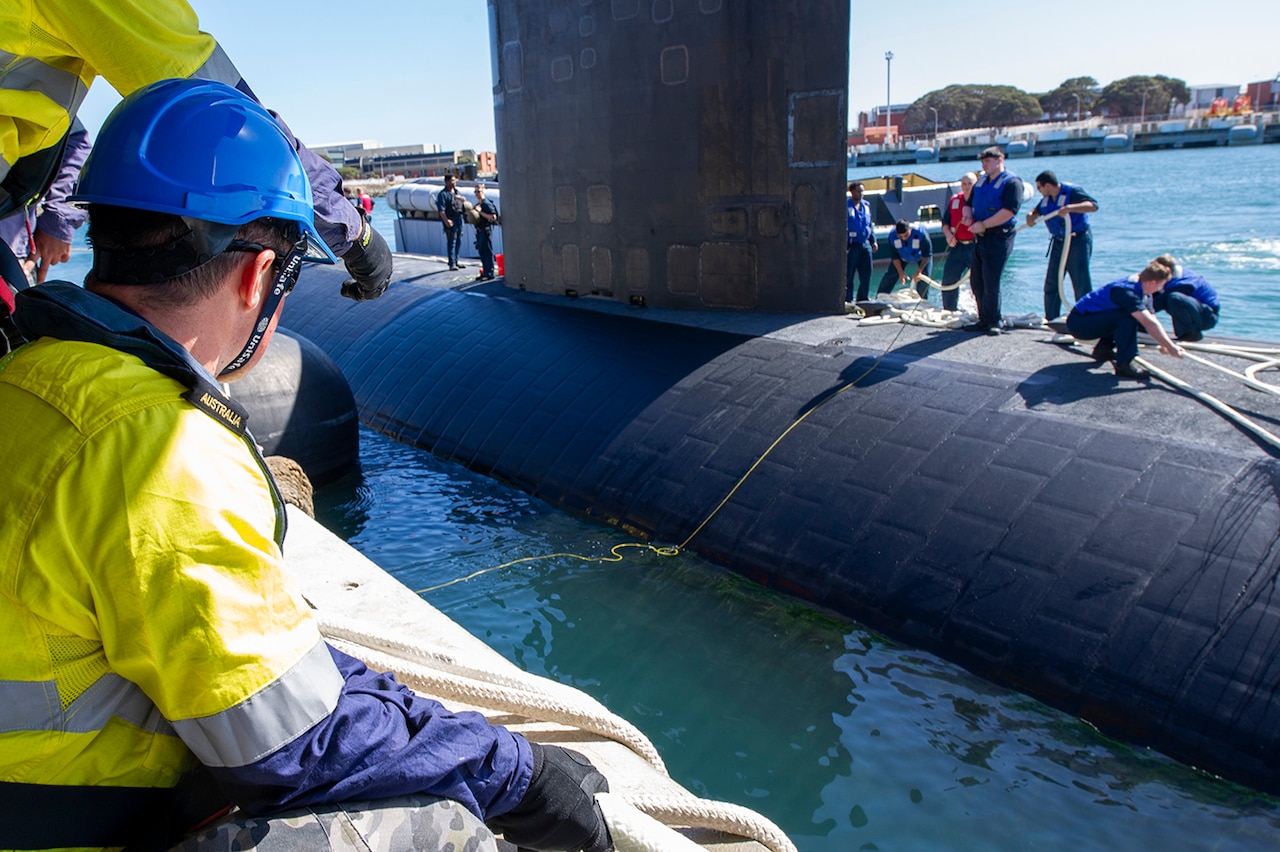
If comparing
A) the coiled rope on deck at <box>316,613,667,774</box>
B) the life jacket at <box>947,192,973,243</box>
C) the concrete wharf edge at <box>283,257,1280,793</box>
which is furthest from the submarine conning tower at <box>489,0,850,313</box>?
the coiled rope on deck at <box>316,613,667,774</box>

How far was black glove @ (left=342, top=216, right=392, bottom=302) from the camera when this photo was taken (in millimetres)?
2705

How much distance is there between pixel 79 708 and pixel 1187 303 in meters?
7.34

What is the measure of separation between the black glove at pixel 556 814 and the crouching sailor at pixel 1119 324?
534cm

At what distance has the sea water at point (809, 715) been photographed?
157 inches

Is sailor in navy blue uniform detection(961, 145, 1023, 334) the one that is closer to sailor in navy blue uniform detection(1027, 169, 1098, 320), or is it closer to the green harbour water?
the green harbour water

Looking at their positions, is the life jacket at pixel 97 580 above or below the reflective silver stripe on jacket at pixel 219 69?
below

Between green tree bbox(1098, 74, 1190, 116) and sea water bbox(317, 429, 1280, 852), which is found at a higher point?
green tree bbox(1098, 74, 1190, 116)

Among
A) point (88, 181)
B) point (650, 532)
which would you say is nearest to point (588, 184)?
point (650, 532)

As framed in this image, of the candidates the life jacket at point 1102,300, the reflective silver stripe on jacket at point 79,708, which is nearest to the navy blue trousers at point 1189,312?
the life jacket at point 1102,300

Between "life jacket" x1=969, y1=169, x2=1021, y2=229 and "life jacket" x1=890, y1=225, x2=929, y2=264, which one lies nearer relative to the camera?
"life jacket" x1=969, y1=169, x2=1021, y2=229

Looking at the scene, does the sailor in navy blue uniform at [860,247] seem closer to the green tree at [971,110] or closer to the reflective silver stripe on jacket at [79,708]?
the reflective silver stripe on jacket at [79,708]

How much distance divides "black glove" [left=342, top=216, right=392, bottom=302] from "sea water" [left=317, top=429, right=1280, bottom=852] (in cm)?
273

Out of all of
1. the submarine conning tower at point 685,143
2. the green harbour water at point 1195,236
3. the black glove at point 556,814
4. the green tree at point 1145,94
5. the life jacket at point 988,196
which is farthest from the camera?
the green tree at point 1145,94

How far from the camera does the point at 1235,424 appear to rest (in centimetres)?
538
